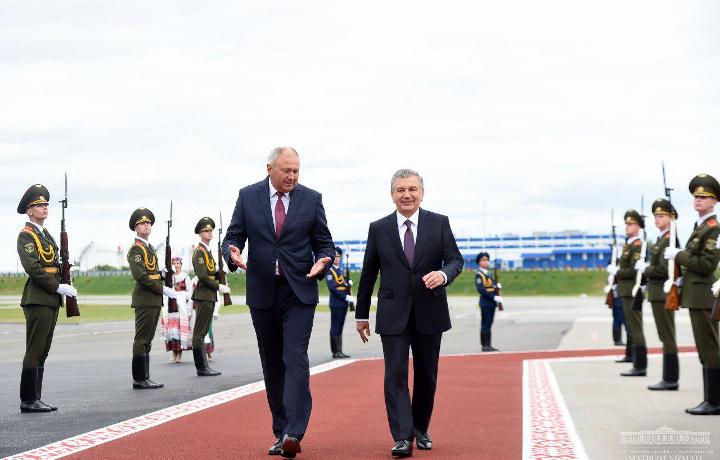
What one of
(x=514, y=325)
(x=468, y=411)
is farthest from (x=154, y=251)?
(x=514, y=325)

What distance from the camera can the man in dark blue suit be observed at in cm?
685

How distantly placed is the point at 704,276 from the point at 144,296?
654 cm

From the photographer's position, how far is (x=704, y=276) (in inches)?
382

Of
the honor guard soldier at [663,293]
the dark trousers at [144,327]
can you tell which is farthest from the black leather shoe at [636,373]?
the dark trousers at [144,327]

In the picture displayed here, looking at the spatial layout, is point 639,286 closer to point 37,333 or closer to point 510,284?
point 37,333

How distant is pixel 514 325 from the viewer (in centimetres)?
2842

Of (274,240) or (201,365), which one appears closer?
(274,240)

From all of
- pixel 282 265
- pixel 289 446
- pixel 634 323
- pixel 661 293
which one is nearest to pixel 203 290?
pixel 634 323

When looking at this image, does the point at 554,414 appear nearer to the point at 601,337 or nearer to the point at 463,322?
the point at 601,337

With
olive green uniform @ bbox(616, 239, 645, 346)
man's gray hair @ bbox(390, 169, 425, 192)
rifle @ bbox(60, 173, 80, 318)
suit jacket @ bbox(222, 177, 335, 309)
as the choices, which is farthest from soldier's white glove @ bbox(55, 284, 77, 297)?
olive green uniform @ bbox(616, 239, 645, 346)

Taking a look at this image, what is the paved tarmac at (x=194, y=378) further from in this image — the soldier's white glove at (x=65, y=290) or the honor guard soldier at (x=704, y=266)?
the soldier's white glove at (x=65, y=290)

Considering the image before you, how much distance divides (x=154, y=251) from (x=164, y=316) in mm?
5268

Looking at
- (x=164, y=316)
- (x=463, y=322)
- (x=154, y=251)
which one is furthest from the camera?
(x=463, y=322)

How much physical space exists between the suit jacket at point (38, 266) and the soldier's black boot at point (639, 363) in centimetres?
767
